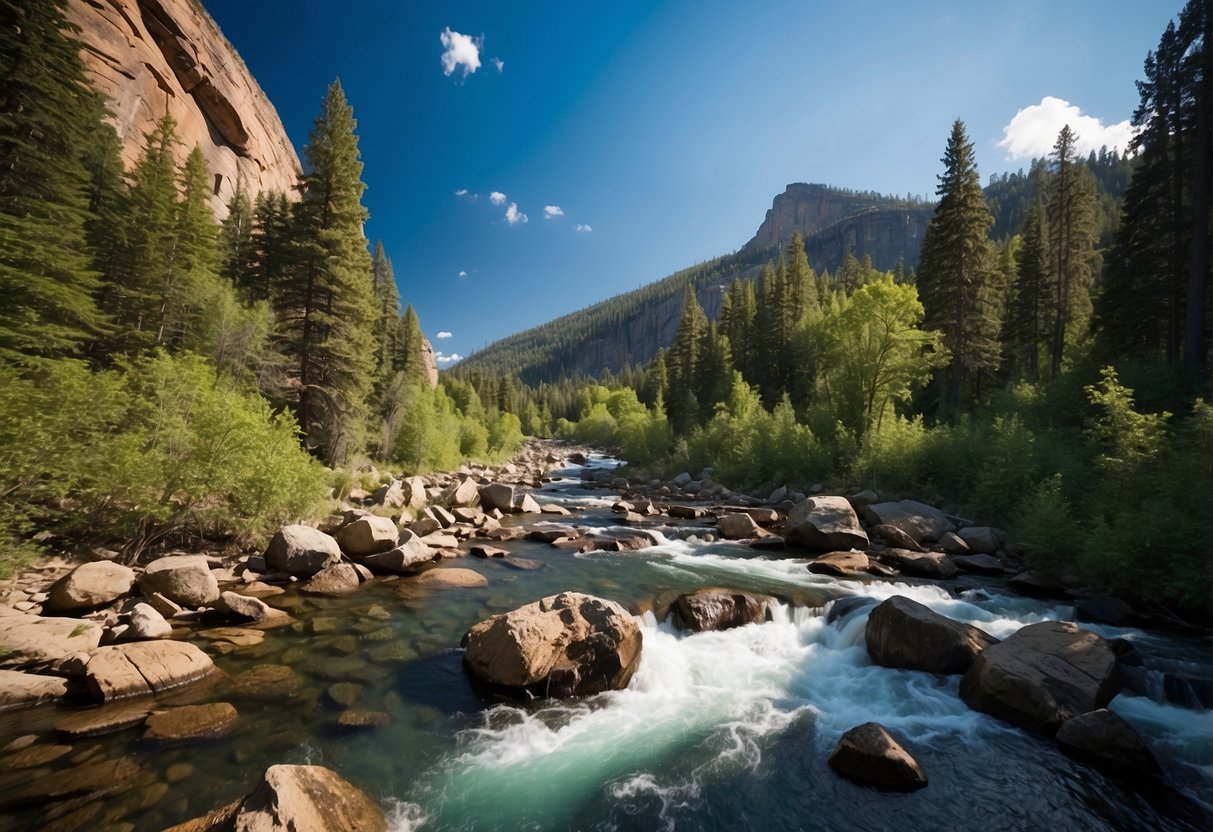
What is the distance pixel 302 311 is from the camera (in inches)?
914

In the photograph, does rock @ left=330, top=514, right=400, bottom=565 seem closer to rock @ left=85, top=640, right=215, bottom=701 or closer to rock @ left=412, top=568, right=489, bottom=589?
rock @ left=412, top=568, right=489, bottom=589

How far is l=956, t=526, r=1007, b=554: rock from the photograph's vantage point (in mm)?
14945

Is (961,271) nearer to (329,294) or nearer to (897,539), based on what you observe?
(897,539)

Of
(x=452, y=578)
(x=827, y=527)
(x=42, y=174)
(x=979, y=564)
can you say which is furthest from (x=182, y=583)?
(x=979, y=564)

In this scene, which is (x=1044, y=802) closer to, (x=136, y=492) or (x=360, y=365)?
(x=136, y=492)

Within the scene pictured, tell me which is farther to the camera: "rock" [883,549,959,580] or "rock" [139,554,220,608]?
"rock" [883,549,959,580]

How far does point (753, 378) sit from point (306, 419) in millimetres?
39705

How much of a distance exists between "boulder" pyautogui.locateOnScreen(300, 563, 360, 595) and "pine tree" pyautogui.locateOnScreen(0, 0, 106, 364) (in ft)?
27.5

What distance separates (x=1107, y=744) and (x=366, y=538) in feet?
51.7

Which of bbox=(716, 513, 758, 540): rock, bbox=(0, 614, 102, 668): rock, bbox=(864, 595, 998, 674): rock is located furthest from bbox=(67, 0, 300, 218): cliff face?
bbox=(864, 595, 998, 674): rock

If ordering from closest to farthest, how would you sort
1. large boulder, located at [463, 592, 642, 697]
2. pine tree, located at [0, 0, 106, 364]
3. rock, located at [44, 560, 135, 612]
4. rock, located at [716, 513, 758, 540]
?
1. large boulder, located at [463, 592, 642, 697]
2. rock, located at [44, 560, 135, 612]
3. pine tree, located at [0, 0, 106, 364]
4. rock, located at [716, 513, 758, 540]

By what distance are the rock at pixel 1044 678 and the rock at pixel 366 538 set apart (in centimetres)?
1410

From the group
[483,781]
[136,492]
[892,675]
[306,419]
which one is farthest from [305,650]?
[306,419]

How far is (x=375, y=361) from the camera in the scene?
80.9 feet
